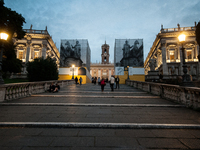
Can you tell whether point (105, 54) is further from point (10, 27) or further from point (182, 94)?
point (182, 94)

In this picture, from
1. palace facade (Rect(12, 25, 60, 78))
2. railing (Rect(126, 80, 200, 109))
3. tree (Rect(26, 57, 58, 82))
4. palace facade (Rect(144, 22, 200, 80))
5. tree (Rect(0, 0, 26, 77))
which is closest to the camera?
railing (Rect(126, 80, 200, 109))

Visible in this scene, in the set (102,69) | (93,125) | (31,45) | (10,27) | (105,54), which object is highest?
(105,54)

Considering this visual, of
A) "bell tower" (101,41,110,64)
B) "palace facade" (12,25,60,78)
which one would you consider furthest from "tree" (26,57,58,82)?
"bell tower" (101,41,110,64)

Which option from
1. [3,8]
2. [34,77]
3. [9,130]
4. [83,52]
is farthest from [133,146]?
[83,52]

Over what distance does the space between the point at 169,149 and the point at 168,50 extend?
4088 centimetres

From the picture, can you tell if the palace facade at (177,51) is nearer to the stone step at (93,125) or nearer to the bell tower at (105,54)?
the stone step at (93,125)

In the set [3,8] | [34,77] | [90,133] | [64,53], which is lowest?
[90,133]

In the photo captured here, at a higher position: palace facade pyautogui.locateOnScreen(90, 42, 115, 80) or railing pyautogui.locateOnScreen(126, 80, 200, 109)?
palace facade pyautogui.locateOnScreen(90, 42, 115, 80)

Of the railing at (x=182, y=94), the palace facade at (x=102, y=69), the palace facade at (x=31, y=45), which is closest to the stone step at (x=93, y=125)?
the railing at (x=182, y=94)

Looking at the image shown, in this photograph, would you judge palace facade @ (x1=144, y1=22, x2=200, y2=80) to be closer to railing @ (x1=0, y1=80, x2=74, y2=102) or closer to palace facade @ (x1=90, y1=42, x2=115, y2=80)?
railing @ (x1=0, y1=80, x2=74, y2=102)

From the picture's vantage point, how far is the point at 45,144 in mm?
2166

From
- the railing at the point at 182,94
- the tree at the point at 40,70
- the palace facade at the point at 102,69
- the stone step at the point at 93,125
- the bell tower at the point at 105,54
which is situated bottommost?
the stone step at the point at 93,125

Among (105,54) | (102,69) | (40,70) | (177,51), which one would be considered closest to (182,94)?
(40,70)

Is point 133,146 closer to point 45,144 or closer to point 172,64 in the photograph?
point 45,144
